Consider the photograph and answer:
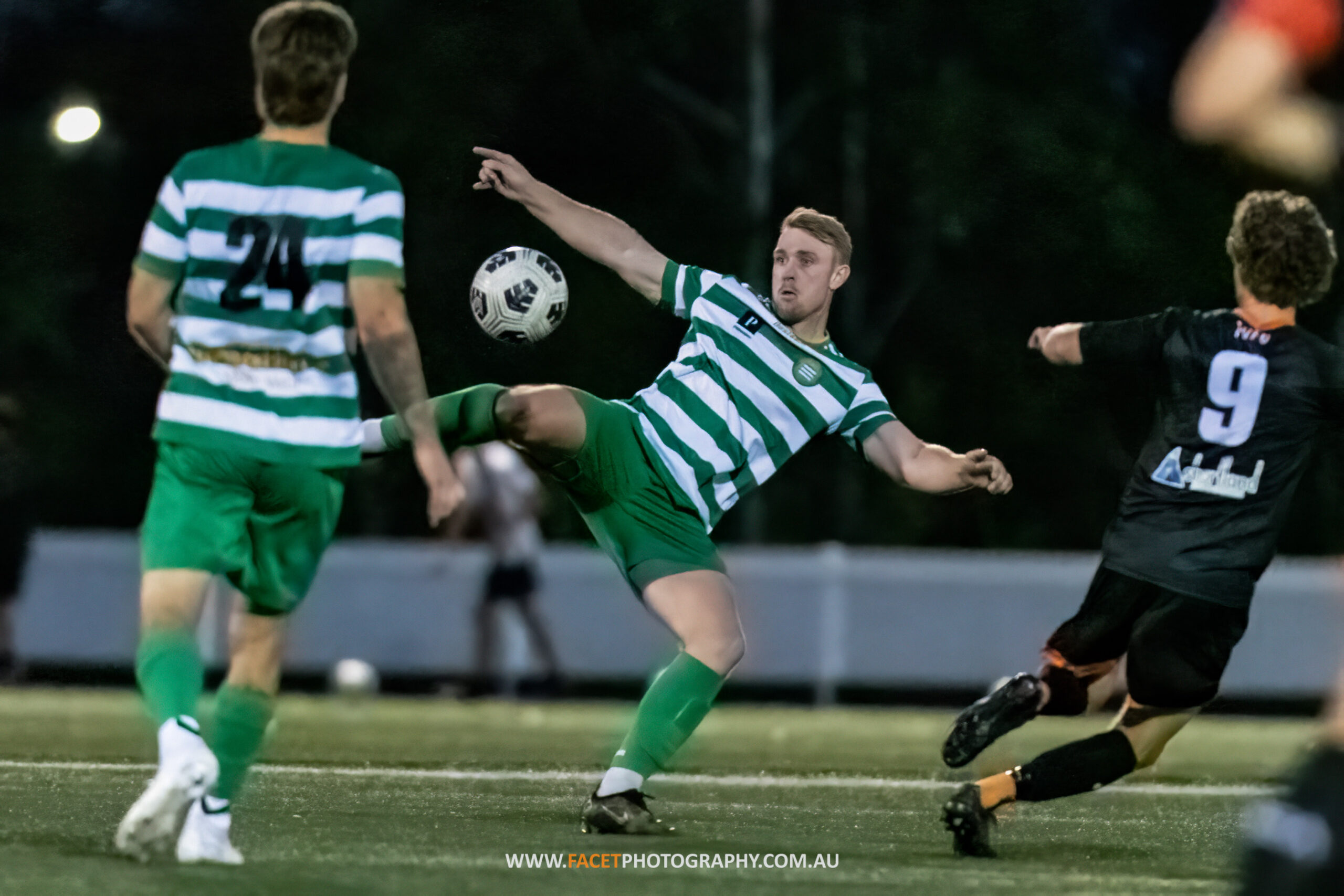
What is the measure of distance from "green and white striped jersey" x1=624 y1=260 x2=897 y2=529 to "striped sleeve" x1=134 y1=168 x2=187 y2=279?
2.08m

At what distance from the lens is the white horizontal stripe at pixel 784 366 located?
21.5ft

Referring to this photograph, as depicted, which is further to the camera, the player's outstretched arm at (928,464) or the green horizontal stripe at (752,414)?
the green horizontal stripe at (752,414)

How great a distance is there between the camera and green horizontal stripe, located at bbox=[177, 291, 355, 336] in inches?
188

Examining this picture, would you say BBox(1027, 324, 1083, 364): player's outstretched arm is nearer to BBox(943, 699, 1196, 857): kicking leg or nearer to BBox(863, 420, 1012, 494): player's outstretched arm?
BBox(863, 420, 1012, 494): player's outstretched arm

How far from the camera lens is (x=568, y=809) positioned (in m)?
6.69

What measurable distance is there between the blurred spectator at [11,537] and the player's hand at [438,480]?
967 cm

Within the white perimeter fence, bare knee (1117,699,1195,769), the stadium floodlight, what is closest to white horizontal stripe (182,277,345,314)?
bare knee (1117,699,1195,769)

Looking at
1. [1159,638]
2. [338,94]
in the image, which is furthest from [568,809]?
[338,94]

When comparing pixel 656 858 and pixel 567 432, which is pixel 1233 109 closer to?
pixel 567 432

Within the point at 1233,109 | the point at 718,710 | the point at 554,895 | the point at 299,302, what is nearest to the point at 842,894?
the point at 554,895

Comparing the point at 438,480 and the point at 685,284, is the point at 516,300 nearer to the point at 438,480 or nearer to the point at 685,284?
the point at 685,284

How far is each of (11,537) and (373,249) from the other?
9.95 m

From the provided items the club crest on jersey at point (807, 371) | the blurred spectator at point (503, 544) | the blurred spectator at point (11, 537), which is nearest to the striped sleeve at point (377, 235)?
the club crest on jersey at point (807, 371)

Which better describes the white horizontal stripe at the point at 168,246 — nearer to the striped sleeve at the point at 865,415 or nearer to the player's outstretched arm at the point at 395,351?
the player's outstretched arm at the point at 395,351
